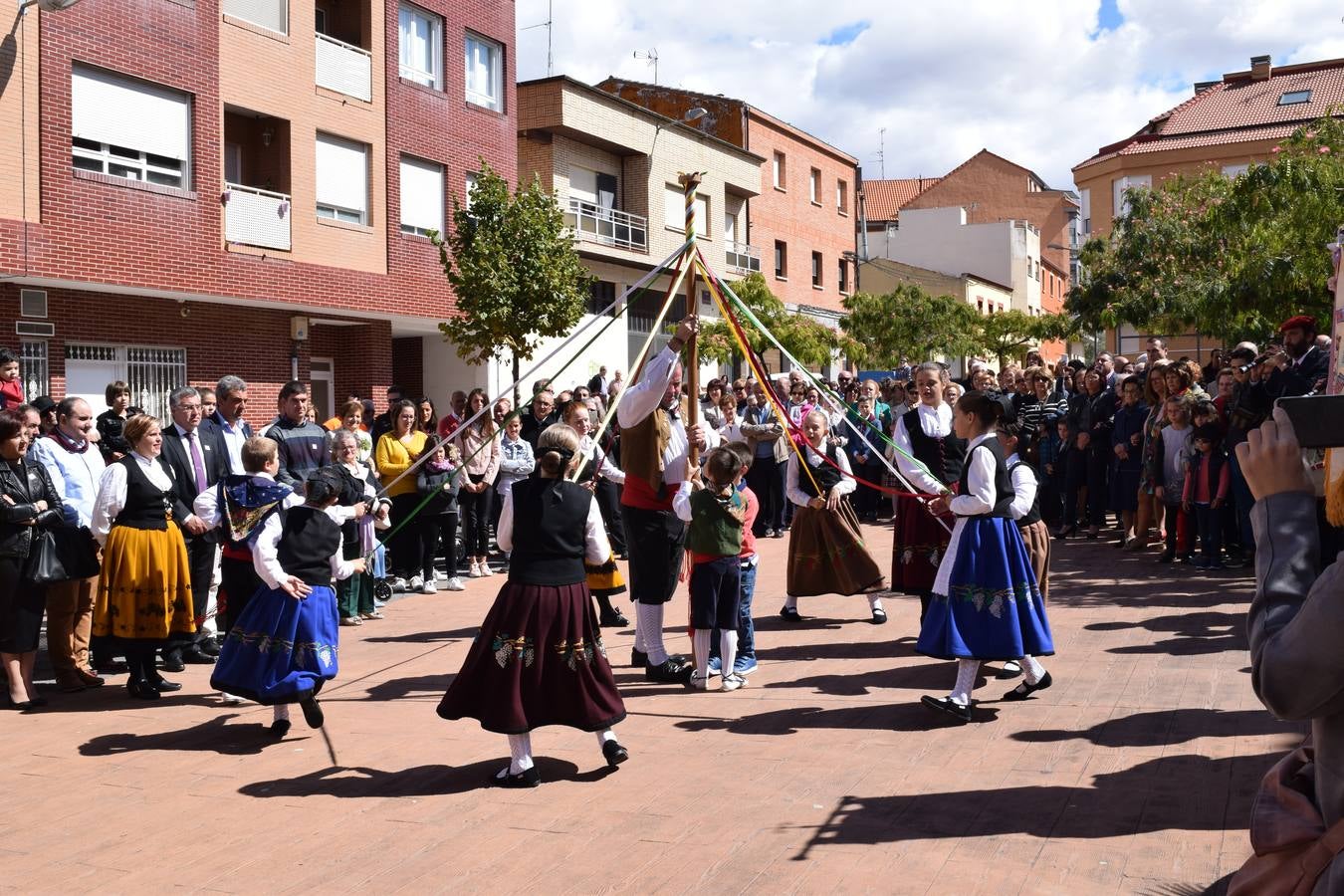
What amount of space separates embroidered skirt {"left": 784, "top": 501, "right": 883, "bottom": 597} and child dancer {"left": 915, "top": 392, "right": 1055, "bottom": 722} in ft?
9.13

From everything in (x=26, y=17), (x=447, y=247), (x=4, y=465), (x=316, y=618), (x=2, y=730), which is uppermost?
(x=26, y=17)

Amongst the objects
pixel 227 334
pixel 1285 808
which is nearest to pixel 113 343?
pixel 227 334

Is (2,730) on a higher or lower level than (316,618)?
lower

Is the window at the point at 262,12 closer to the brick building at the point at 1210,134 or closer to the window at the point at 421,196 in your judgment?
the window at the point at 421,196

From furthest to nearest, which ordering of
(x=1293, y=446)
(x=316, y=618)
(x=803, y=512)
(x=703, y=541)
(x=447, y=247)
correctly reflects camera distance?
(x=447, y=247) → (x=803, y=512) → (x=703, y=541) → (x=316, y=618) → (x=1293, y=446)

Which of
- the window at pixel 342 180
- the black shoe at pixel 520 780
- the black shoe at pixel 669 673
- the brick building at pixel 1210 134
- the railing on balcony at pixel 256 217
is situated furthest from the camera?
the brick building at pixel 1210 134

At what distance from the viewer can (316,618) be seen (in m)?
6.91

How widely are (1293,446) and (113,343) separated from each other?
66.1 feet

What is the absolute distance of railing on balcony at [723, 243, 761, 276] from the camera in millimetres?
37234

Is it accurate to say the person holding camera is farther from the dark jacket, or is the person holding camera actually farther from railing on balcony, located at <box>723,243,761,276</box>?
railing on balcony, located at <box>723,243,761,276</box>

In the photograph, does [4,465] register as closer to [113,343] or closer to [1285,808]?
[1285,808]

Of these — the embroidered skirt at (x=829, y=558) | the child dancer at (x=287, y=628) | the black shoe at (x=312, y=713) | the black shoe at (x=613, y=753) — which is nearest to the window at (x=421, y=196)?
the embroidered skirt at (x=829, y=558)

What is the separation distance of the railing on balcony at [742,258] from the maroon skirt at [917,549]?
2804cm

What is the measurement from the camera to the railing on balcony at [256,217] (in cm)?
2080
